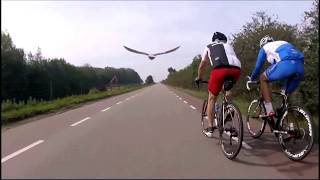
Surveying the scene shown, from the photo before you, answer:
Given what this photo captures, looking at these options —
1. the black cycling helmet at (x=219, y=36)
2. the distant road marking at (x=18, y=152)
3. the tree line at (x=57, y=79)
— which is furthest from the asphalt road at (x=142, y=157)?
the tree line at (x=57, y=79)

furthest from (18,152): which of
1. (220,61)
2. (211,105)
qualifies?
(220,61)

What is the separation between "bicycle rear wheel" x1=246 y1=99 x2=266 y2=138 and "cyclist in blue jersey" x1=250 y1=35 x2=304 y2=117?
0.95m

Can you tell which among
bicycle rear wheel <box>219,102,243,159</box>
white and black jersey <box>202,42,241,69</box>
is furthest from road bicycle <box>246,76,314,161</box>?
white and black jersey <box>202,42,241,69</box>

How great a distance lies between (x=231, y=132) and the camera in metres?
7.24

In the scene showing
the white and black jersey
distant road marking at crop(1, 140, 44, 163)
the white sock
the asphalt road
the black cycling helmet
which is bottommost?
distant road marking at crop(1, 140, 44, 163)

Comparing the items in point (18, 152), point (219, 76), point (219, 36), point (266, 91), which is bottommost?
point (18, 152)

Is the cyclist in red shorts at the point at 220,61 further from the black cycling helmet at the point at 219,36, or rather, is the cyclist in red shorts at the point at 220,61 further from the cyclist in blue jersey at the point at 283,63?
the cyclist in blue jersey at the point at 283,63

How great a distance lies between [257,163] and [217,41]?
2.19 meters

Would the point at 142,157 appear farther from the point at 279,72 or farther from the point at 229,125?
the point at 279,72

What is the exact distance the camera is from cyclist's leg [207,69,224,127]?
768cm

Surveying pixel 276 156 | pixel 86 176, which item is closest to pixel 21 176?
pixel 86 176

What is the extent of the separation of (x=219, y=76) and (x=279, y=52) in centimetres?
125

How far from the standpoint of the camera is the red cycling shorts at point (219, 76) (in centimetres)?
757

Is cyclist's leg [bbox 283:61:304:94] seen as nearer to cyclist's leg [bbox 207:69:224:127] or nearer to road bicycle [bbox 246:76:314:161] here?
road bicycle [bbox 246:76:314:161]
